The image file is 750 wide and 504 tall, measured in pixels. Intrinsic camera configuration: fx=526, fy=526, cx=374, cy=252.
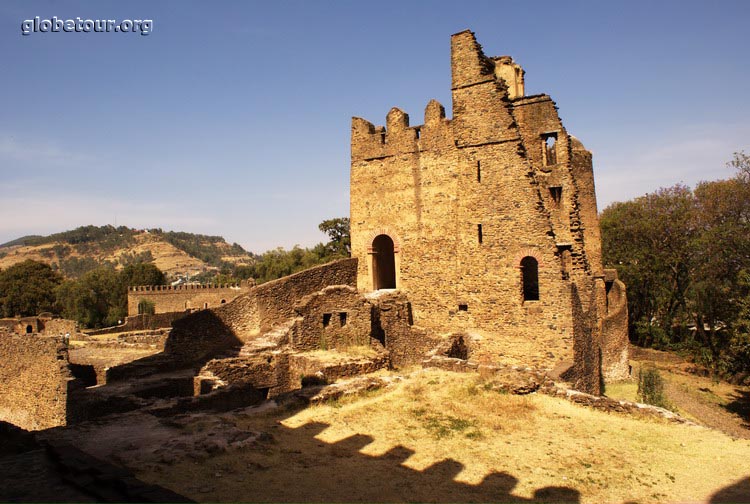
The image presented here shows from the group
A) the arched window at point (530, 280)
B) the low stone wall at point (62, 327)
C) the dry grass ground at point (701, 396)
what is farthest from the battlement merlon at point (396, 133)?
the low stone wall at point (62, 327)

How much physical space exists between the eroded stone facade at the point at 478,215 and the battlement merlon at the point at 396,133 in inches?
1.5

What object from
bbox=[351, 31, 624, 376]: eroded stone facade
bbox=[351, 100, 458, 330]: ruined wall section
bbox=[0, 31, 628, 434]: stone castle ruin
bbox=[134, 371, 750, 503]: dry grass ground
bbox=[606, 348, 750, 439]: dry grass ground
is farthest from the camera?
bbox=[606, 348, 750, 439]: dry grass ground

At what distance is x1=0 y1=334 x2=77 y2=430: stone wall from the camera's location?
1596 centimetres

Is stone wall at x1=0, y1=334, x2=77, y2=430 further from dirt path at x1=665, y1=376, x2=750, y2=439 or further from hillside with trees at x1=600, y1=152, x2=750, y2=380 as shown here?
hillside with trees at x1=600, y1=152, x2=750, y2=380

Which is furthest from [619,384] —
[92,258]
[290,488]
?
[92,258]

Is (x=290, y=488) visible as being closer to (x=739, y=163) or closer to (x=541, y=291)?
(x=541, y=291)

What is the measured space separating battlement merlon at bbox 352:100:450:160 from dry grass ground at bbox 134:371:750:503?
9.53m

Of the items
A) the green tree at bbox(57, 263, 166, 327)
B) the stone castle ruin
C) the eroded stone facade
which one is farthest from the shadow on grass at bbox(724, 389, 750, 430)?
the green tree at bbox(57, 263, 166, 327)

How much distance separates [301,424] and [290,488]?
10.6 feet

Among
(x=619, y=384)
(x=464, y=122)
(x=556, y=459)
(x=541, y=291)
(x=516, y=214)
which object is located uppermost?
(x=464, y=122)

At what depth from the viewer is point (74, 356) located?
2180 centimetres

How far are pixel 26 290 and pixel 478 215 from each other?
2126 inches

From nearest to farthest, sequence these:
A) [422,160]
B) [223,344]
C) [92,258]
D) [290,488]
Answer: [290,488]
[223,344]
[422,160]
[92,258]

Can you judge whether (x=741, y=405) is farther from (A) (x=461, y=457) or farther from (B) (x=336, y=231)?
(B) (x=336, y=231)
